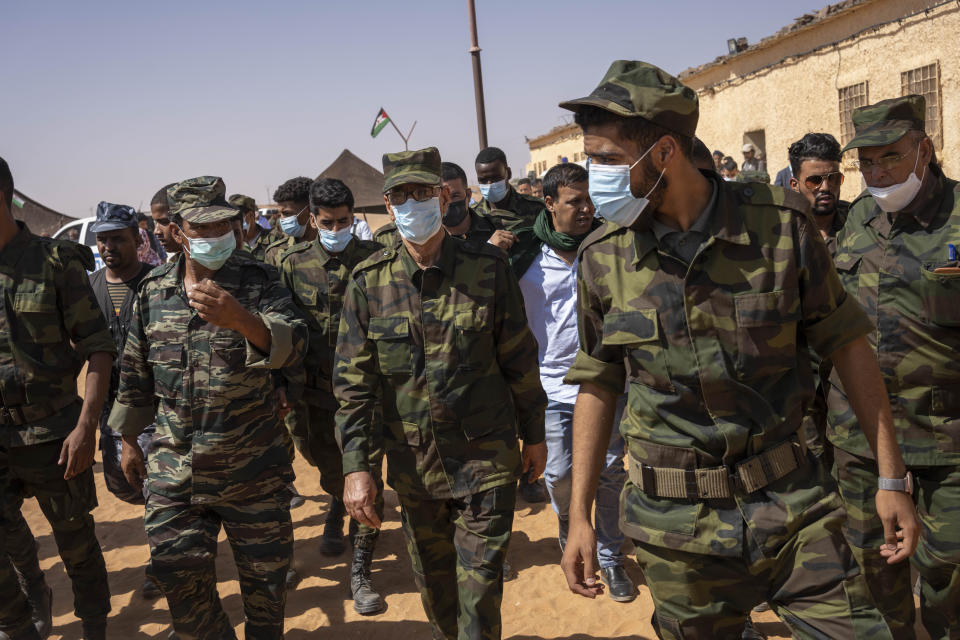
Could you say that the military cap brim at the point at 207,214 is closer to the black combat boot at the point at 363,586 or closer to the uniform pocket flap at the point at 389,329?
the uniform pocket flap at the point at 389,329

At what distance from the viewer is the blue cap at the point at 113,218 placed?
5.16 meters

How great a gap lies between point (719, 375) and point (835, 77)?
14849mm

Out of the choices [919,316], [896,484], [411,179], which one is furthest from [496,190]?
[896,484]

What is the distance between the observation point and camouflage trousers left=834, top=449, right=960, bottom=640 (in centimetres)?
322

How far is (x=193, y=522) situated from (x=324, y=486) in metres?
2.11

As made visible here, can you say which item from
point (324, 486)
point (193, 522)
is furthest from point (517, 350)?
point (324, 486)

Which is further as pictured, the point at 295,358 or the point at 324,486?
the point at 324,486

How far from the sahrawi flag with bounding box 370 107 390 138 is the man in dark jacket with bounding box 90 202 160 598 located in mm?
12237

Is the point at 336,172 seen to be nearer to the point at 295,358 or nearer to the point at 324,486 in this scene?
the point at 324,486

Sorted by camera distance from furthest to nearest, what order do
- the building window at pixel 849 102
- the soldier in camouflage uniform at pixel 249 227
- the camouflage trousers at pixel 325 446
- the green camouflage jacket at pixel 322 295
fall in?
the building window at pixel 849 102 → the soldier in camouflage uniform at pixel 249 227 → the camouflage trousers at pixel 325 446 → the green camouflage jacket at pixel 322 295

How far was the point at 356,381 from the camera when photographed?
339 cm

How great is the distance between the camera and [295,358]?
11.4 feet

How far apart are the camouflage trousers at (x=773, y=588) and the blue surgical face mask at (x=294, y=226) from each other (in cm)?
464

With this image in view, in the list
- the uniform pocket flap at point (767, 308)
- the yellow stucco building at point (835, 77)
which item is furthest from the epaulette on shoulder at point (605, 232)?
the yellow stucco building at point (835, 77)
